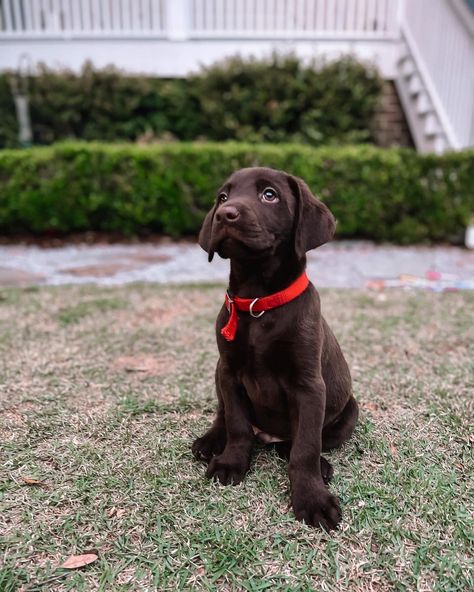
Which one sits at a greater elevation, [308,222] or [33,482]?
[308,222]

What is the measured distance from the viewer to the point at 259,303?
7.27 feet

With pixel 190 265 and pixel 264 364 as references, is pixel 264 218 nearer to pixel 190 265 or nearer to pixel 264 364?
pixel 264 364

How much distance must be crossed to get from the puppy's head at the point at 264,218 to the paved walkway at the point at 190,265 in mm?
3901

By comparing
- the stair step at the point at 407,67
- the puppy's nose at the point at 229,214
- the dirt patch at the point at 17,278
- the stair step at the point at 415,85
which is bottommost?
the dirt patch at the point at 17,278

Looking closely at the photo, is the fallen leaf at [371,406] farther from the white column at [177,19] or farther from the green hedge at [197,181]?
the white column at [177,19]

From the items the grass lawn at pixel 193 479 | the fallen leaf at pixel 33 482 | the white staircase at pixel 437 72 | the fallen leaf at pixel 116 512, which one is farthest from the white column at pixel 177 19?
the fallen leaf at pixel 116 512

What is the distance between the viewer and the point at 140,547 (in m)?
1.98

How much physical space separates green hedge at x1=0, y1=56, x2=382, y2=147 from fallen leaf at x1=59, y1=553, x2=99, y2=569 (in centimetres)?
810

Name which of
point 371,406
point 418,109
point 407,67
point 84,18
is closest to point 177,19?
point 84,18

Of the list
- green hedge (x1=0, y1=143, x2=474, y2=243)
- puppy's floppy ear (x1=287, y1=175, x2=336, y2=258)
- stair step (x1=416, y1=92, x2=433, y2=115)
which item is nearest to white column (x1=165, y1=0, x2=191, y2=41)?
green hedge (x1=0, y1=143, x2=474, y2=243)

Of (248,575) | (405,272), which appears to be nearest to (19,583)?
(248,575)

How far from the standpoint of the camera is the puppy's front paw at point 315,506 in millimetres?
2072

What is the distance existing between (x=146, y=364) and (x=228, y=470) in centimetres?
153

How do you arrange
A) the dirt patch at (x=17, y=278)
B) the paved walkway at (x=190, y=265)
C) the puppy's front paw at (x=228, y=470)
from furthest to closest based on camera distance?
the paved walkway at (x=190, y=265)
the dirt patch at (x=17, y=278)
the puppy's front paw at (x=228, y=470)
